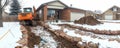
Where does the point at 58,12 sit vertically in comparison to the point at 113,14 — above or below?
above

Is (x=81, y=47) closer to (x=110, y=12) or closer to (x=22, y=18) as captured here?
(x=22, y=18)

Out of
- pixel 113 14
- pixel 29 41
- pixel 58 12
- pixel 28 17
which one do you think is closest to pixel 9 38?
pixel 29 41

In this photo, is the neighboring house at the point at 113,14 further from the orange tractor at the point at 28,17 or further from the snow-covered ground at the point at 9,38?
the snow-covered ground at the point at 9,38

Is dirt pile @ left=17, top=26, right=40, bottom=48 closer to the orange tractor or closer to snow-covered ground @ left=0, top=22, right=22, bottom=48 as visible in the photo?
snow-covered ground @ left=0, top=22, right=22, bottom=48

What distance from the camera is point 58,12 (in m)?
43.5

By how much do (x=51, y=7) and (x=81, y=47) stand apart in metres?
27.2

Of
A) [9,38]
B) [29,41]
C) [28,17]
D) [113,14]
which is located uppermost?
[28,17]

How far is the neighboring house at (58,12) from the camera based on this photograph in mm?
38062

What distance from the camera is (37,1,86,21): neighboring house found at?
3806cm

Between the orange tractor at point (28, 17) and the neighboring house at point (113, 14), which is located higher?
the orange tractor at point (28, 17)

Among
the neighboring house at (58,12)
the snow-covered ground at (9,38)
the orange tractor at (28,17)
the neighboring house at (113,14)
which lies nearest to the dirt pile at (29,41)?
the snow-covered ground at (9,38)

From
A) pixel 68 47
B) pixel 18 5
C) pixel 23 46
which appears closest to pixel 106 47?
pixel 68 47

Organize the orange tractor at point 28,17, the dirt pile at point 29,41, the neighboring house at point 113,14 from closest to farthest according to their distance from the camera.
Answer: the dirt pile at point 29,41
the orange tractor at point 28,17
the neighboring house at point 113,14

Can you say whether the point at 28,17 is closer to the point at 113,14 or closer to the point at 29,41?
the point at 29,41
